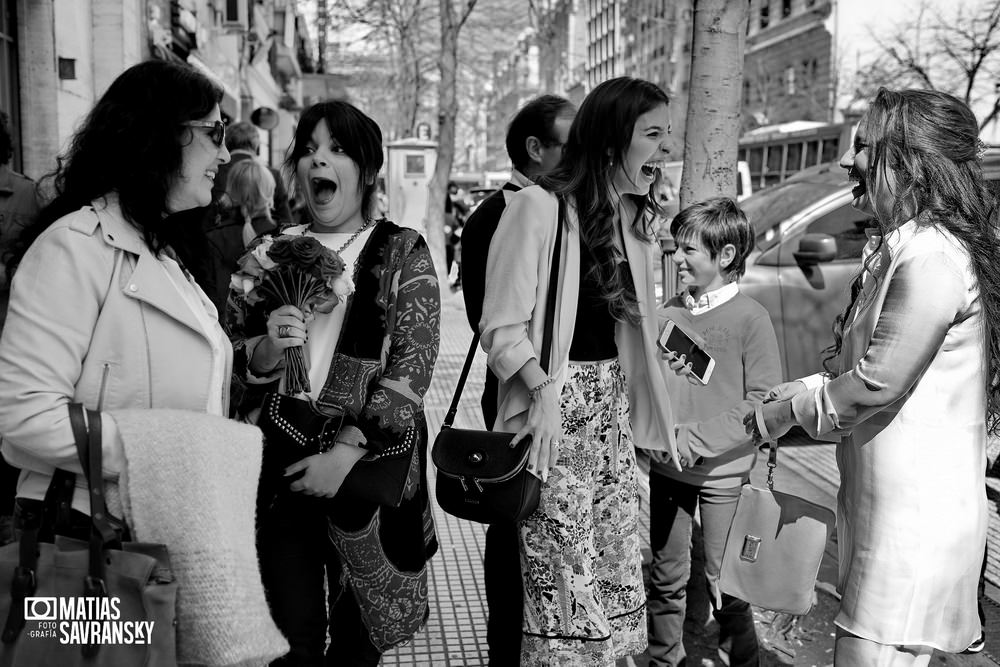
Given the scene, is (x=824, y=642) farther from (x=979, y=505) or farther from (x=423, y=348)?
(x=423, y=348)

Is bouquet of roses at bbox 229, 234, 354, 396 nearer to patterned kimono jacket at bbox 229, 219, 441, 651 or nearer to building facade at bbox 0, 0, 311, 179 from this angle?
patterned kimono jacket at bbox 229, 219, 441, 651

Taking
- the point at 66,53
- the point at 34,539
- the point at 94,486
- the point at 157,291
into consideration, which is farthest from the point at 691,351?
the point at 66,53

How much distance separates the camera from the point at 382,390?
2658mm

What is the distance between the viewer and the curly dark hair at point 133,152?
2.07 metres

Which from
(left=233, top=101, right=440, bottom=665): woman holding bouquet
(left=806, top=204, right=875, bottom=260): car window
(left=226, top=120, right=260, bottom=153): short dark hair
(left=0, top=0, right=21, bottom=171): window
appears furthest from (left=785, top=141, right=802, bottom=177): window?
(left=233, top=101, right=440, bottom=665): woman holding bouquet

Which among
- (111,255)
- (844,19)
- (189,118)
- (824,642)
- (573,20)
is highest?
(573,20)

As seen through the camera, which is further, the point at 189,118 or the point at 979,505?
the point at 979,505

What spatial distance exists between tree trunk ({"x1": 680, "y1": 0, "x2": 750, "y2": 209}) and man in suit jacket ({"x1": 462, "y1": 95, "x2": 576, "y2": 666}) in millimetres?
720

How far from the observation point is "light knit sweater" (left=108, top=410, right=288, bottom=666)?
1815 millimetres

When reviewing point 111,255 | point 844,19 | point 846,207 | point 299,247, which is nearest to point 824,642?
point 299,247

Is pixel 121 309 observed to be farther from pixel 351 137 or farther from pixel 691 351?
pixel 691 351

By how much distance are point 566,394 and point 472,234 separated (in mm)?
816

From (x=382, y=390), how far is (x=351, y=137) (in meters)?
0.75

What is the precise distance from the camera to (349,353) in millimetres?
2680
